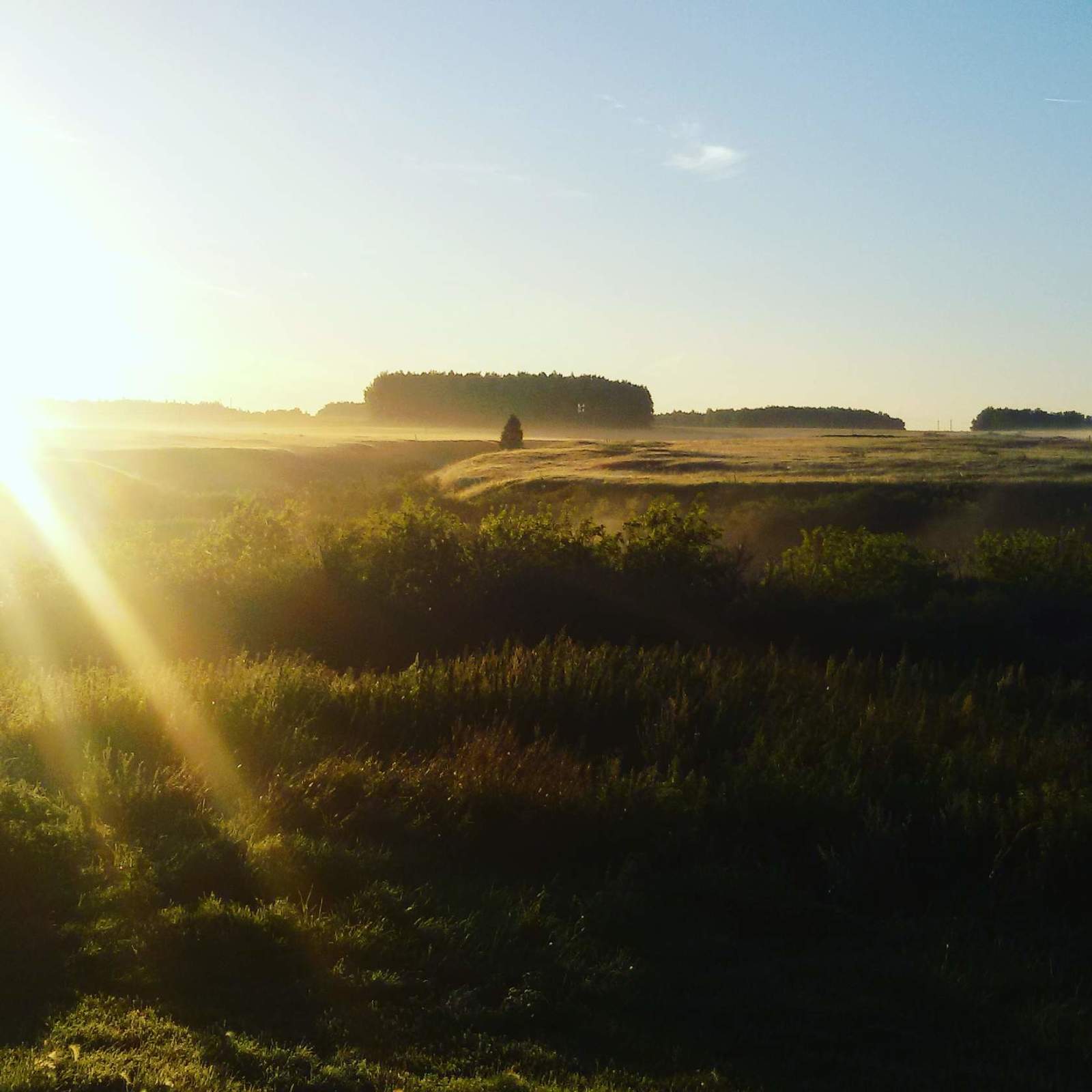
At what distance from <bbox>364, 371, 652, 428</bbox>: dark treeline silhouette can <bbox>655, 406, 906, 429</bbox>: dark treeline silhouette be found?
24.2 ft

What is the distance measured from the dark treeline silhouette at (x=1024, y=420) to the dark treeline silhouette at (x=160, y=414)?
198 ft

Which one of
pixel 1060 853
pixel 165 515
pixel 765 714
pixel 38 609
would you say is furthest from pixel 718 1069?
pixel 165 515

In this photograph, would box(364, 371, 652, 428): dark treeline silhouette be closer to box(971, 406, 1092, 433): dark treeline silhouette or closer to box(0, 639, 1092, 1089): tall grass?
box(971, 406, 1092, 433): dark treeline silhouette

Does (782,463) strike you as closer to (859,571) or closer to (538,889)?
(859,571)

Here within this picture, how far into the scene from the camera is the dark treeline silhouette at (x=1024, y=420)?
9988 cm

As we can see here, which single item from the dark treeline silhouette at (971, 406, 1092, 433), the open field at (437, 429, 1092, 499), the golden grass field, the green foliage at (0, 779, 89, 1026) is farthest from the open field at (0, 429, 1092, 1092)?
the dark treeline silhouette at (971, 406, 1092, 433)

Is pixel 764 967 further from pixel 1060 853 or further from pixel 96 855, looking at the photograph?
pixel 96 855

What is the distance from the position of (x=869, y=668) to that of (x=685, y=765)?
4265mm

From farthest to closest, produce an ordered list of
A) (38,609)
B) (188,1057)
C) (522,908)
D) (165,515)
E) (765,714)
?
(165,515)
(38,609)
(765,714)
(522,908)
(188,1057)

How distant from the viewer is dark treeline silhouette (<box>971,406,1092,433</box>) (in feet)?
328

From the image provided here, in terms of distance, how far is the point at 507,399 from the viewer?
129 meters

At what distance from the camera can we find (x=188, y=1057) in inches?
192

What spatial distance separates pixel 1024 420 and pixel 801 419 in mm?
26057

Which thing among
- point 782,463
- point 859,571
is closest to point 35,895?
point 859,571
